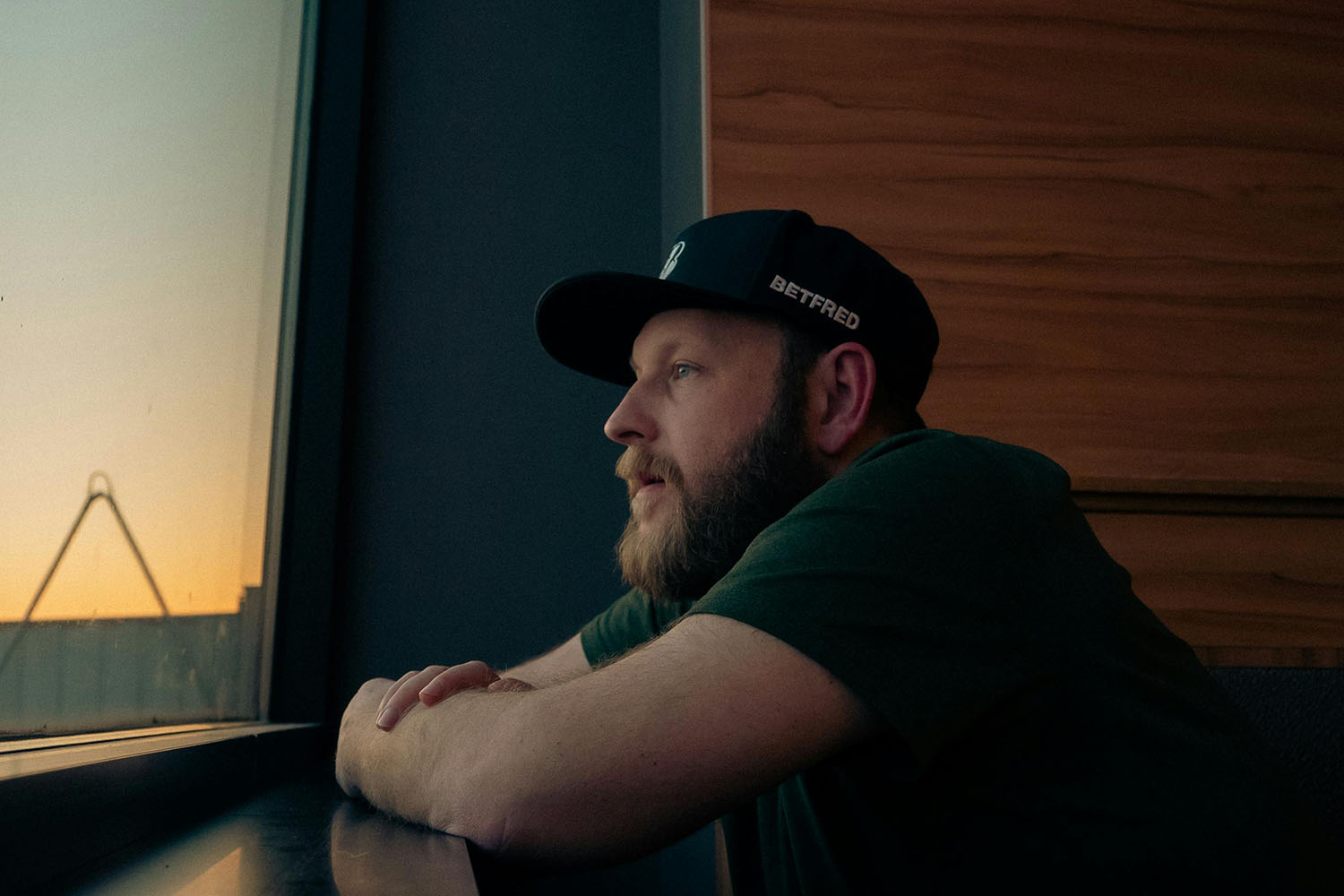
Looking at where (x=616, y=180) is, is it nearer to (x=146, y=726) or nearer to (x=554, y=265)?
(x=554, y=265)

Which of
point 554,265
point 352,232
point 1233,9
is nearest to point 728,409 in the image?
point 554,265

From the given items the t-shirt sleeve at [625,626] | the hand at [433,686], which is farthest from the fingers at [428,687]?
the t-shirt sleeve at [625,626]

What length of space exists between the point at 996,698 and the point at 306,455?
115cm

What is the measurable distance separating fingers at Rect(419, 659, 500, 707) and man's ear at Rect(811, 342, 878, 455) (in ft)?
1.38

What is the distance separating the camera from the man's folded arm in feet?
1.62

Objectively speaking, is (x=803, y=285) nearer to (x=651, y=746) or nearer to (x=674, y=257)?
(x=674, y=257)

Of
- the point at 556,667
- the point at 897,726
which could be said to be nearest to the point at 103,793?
the point at 897,726

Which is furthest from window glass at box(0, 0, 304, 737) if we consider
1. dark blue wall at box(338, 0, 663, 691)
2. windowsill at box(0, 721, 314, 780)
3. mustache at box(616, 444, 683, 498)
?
mustache at box(616, 444, 683, 498)

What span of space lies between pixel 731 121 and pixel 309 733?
1.02 metres

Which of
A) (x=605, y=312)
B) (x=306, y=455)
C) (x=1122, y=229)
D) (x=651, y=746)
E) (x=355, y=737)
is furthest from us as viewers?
(x=306, y=455)

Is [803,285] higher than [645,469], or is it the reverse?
[803,285]

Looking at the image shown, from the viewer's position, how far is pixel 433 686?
0.65 meters

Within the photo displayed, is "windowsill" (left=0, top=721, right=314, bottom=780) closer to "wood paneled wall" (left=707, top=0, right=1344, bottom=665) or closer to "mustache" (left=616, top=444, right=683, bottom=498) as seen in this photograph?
"mustache" (left=616, top=444, right=683, bottom=498)

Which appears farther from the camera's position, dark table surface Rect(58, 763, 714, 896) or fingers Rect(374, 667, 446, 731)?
fingers Rect(374, 667, 446, 731)
